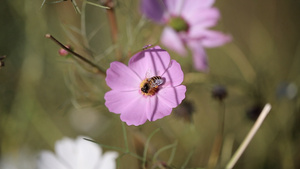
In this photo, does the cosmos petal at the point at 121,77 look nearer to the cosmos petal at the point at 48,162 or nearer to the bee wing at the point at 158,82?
the bee wing at the point at 158,82

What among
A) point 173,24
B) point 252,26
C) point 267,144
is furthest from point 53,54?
point 252,26

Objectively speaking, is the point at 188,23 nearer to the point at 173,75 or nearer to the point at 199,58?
the point at 199,58

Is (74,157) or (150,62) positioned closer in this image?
(150,62)

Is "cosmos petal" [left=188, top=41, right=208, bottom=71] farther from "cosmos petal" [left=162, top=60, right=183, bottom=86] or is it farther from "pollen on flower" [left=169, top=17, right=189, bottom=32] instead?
"cosmos petal" [left=162, top=60, right=183, bottom=86]

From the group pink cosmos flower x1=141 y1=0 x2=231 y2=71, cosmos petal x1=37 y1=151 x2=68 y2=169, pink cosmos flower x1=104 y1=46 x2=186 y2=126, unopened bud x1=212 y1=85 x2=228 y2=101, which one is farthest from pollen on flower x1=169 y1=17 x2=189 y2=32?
cosmos petal x1=37 y1=151 x2=68 y2=169

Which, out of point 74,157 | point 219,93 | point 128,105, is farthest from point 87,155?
point 219,93
